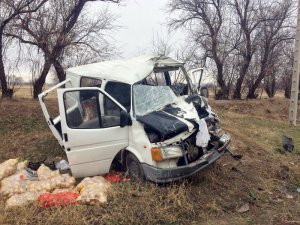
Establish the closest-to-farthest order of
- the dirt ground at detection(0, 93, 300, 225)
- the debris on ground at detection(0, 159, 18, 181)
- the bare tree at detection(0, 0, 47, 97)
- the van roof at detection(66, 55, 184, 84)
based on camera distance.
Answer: the dirt ground at detection(0, 93, 300, 225)
the debris on ground at detection(0, 159, 18, 181)
the van roof at detection(66, 55, 184, 84)
the bare tree at detection(0, 0, 47, 97)

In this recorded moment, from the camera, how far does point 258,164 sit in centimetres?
834

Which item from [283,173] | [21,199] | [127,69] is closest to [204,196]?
[283,173]

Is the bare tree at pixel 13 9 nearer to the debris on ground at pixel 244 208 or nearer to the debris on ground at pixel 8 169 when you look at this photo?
the debris on ground at pixel 8 169

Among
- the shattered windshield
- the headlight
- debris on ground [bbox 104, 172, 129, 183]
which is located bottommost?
debris on ground [bbox 104, 172, 129, 183]

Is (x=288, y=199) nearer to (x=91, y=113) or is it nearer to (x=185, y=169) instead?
(x=185, y=169)

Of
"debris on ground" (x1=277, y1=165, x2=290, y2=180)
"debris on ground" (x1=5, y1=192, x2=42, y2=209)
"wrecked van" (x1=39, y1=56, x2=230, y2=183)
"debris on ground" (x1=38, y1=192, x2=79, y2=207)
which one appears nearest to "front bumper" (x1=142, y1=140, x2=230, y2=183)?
"wrecked van" (x1=39, y1=56, x2=230, y2=183)

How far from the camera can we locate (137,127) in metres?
6.42

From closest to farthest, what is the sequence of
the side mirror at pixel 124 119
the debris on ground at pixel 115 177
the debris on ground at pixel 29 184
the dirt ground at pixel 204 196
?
the dirt ground at pixel 204 196 → the debris on ground at pixel 29 184 → the side mirror at pixel 124 119 → the debris on ground at pixel 115 177

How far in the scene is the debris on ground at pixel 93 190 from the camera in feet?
18.9

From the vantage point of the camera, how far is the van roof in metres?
7.03

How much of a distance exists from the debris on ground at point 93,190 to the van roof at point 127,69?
1904 millimetres

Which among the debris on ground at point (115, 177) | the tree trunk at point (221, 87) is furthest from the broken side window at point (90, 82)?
the tree trunk at point (221, 87)

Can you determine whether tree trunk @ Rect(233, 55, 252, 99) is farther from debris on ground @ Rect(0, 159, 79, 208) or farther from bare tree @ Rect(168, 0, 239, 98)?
debris on ground @ Rect(0, 159, 79, 208)

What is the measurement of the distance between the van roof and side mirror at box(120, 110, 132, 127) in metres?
0.74
